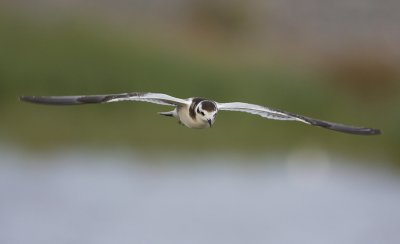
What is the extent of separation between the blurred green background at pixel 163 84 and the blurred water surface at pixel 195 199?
0.27 meters

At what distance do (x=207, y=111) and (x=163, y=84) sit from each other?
25.1 ft

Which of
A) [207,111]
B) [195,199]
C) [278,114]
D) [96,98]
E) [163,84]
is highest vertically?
[163,84]

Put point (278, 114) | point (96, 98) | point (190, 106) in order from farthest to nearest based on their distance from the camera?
1. point (278, 114)
2. point (190, 106)
3. point (96, 98)

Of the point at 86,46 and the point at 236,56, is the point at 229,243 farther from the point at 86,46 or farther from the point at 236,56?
the point at 236,56

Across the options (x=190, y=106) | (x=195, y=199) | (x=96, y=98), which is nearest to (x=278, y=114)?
(x=190, y=106)

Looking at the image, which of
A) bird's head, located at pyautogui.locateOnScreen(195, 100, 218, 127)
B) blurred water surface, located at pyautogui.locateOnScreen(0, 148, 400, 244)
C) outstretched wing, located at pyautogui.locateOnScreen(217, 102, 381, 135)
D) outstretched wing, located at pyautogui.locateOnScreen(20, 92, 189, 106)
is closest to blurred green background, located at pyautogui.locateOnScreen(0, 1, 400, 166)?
blurred water surface, located at pyautogui.locateOnScreen(0, 148, 400, 244)

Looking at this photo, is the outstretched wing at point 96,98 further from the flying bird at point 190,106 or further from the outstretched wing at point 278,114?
the outstretched wing at point 278,114

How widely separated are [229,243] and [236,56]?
564 cm

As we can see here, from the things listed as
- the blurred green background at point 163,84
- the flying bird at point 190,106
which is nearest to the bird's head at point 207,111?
the flying bird at point 190,106

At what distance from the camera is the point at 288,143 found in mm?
17625

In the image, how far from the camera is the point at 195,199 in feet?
53.0

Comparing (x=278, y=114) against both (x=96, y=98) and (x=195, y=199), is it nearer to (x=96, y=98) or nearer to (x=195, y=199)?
(x=96, y=98)

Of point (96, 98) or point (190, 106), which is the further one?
point (190, 106)

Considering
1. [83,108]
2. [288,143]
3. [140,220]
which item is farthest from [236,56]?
[140,220]
